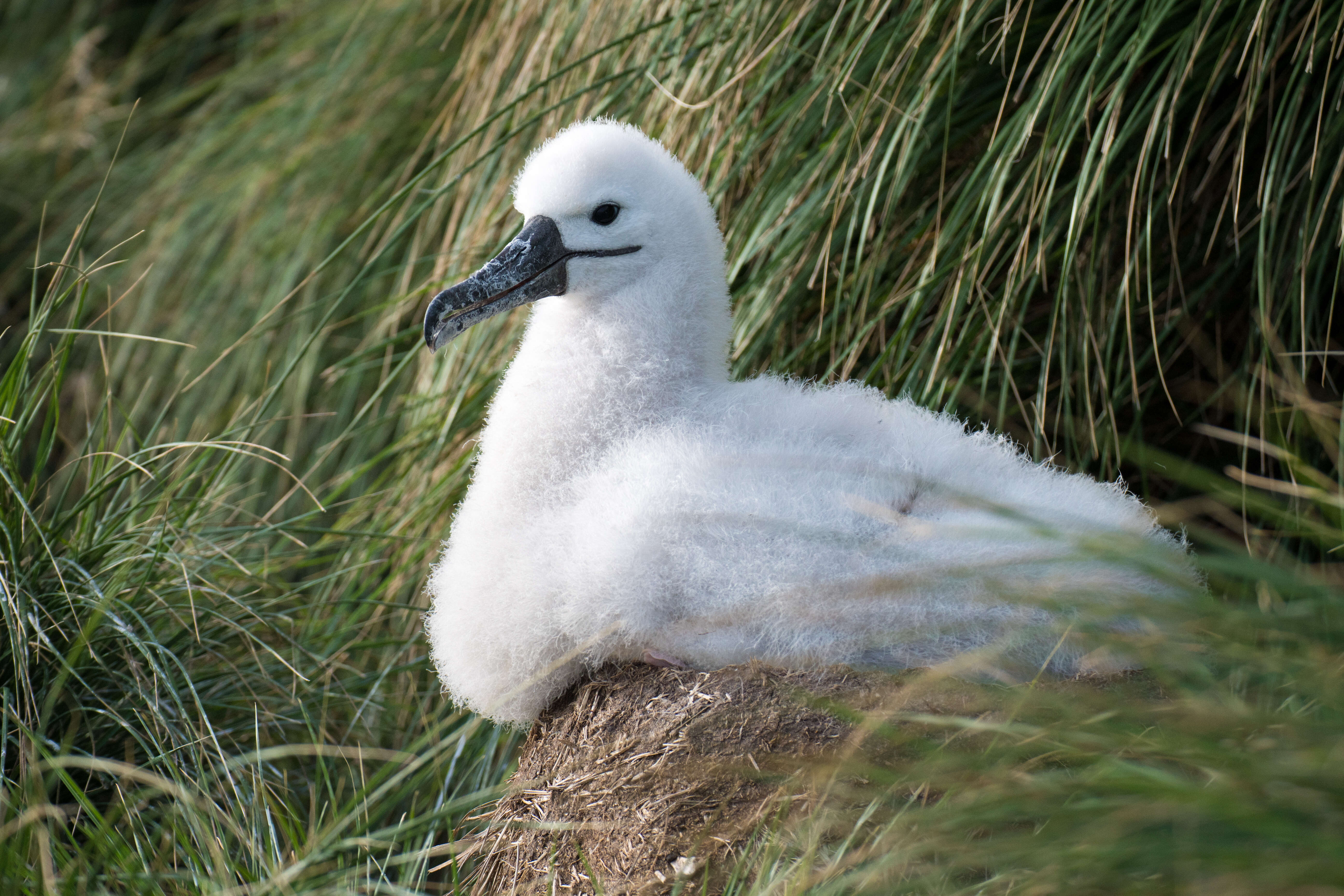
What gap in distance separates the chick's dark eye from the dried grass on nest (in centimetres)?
92

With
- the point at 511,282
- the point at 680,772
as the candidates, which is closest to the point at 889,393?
the point at 511,282

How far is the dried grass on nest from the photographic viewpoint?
6.39 ft

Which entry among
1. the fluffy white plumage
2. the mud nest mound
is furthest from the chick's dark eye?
the mud nest mound

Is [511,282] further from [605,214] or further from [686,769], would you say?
[686,769]

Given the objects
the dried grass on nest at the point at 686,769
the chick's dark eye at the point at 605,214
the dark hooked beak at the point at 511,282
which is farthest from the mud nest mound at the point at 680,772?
the chick's dark eye at the point at 605,214

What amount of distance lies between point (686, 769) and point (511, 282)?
1.04 metres

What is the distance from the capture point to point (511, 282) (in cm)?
251

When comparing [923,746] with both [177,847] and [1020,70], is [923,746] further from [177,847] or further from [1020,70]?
[1020,70]

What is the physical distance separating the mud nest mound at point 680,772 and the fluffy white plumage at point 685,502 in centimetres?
8

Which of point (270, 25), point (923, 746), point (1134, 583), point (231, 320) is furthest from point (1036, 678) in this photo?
point (270, 25)

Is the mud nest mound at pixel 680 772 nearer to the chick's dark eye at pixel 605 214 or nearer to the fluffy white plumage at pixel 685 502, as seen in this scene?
the fluffy white plumage at pixel 685 502

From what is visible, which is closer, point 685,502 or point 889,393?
point 685,502

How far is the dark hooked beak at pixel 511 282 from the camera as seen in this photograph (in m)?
2.49

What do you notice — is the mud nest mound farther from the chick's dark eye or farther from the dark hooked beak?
the chick's dark eye
